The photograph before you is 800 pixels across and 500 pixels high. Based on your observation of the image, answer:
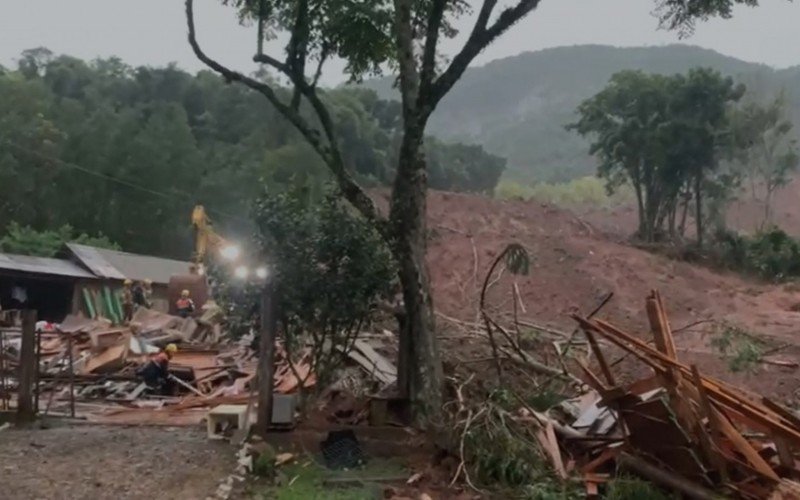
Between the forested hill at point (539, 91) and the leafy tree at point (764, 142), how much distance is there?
190 feet

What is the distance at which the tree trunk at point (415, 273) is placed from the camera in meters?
10.4

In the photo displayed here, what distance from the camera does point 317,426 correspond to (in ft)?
33.7

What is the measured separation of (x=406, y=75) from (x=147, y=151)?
30.9 metres

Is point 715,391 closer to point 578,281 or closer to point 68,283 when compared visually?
point 578,281

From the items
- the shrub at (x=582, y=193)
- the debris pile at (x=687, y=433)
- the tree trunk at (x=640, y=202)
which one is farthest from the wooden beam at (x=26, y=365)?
the shrub at (x=582, y=193)

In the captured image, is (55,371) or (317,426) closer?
(317,426)

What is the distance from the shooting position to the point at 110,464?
29.5ft

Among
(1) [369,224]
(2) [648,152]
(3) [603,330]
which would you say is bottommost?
(3) [603,330]

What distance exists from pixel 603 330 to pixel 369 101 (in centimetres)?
4186

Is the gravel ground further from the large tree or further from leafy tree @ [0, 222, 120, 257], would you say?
leafy tree @ [0, 222, 120, 257]

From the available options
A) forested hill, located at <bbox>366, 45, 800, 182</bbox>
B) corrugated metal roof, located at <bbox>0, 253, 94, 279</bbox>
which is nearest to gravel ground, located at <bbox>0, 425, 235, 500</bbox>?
corrugated metal roof, located at <bbox>0, 253, 94, 279</bbox>

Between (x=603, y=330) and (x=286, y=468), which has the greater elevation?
(x=603, y=330)

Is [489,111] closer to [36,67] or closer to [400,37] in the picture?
[36,67]

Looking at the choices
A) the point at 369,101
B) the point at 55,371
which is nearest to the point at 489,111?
the point at 369,101
